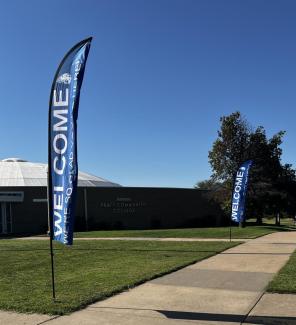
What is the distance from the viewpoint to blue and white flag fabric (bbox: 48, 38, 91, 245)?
8352 mm

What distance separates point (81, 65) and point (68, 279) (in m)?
4.84

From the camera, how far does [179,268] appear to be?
12.6 m

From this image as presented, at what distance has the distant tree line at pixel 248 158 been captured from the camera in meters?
38.4

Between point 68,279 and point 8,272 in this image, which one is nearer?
point 68,279

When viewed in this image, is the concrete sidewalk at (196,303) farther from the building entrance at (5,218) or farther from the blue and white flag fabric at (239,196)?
the building entrance at (5,218)

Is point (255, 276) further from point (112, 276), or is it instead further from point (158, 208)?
point (158, 208)

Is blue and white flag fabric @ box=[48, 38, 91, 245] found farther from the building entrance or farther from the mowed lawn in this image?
the building entrance

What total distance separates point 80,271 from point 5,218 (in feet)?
90.5

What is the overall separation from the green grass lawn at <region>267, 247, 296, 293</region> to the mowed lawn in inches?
99.7

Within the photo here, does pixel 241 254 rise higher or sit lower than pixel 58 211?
lower

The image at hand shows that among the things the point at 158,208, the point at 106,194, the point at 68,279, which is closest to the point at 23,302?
the point at 68,279

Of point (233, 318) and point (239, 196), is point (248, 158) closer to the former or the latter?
point (239, 196)

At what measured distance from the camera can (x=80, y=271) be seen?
12328 mm

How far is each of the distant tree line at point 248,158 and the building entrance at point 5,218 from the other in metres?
15.8
